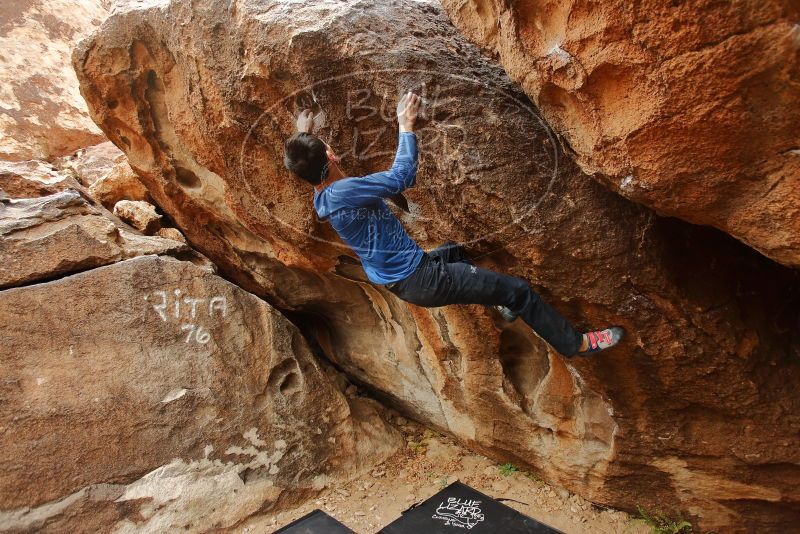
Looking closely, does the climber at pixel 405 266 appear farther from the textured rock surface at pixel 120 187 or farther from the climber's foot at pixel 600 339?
the textured rock surface at pixel 120 187

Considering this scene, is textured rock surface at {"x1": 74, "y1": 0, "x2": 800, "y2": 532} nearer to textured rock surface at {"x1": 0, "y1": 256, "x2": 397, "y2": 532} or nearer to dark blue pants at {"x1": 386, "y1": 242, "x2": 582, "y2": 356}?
dark blue pants at {"x1": 386, "y1": 242, "x2": 582, "y2": 356}

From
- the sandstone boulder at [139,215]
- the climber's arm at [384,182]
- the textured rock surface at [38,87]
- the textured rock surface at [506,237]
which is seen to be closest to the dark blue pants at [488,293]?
the textured rock surface at [506,237]

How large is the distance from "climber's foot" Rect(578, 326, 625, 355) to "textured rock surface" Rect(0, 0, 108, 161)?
6968 mm

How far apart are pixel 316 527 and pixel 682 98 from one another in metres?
2.58

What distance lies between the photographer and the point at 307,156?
93.0 inches

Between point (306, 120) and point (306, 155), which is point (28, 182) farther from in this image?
point (306, 155)

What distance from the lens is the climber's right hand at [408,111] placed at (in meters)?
2.26

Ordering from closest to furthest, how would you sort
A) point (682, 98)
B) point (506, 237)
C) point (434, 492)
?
point (682, 98)
point (506, 237)
point (434, 492)

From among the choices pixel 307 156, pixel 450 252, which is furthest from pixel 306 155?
pixel 450 252

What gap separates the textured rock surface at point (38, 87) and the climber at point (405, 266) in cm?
594

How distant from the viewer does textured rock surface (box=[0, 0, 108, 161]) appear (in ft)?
22.0

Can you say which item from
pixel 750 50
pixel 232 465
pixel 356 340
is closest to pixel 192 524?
pixel 232 465

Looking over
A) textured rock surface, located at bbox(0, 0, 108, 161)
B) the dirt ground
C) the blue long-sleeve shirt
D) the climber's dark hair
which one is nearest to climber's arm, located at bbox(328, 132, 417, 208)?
the blue long-sleeve shirt

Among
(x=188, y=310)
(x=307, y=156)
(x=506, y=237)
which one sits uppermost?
(x=307, y=156)
